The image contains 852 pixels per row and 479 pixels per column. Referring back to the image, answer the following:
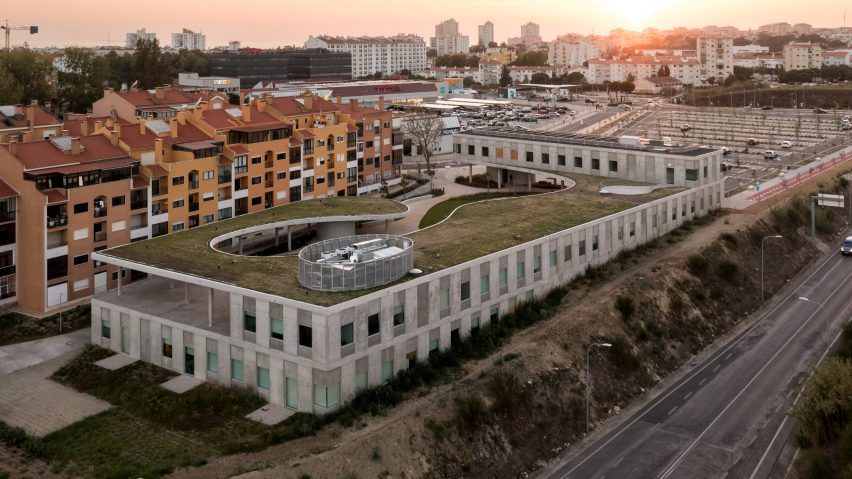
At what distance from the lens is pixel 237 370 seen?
160 feet

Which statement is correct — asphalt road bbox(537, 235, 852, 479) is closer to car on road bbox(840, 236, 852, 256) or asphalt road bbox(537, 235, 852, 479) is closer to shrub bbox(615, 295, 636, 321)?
shrub bbox(615, 295, 636, 321)

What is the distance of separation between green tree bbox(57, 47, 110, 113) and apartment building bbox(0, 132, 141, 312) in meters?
76.4

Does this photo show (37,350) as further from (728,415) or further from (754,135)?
(754,135)

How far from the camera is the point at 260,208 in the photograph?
79062 millimetres

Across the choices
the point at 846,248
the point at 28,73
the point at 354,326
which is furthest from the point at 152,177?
the point at 28,73

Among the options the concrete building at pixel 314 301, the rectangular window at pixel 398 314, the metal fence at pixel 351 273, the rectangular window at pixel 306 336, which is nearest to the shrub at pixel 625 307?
the concrete building at pixel 314 301

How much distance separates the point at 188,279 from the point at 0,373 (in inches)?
523

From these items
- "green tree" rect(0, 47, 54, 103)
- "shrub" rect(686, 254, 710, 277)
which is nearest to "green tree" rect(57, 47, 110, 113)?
"green tree" rect(0, 47, 54, 103)

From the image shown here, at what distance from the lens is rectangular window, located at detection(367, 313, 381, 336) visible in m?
47.2

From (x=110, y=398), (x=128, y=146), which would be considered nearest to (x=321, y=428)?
(x=110, y=398)

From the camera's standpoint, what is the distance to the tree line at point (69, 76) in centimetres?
12306

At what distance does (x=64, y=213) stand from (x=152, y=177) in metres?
8.24

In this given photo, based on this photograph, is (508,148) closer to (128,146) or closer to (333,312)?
(128,146)

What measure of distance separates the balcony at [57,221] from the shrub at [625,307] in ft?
136
